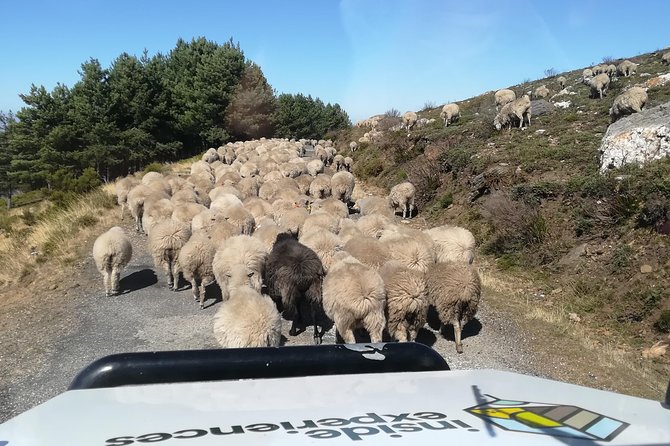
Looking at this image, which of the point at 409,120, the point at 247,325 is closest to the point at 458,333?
the point at 247,325

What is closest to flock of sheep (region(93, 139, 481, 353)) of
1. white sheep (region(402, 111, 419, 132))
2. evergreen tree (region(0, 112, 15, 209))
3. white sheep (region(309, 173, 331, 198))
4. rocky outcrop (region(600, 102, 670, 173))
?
white sheep (region(309, 173, 331, 198))

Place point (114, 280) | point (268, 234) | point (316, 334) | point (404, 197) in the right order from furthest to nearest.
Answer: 1. point (404, 197)
2. point (114, 280)
3. point (268, 234)
4. point (316, 334)

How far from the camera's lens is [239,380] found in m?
2.36

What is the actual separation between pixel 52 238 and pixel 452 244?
42.4 ft

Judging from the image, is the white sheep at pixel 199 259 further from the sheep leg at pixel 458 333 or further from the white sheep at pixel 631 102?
the white sheep at pixel 631 102

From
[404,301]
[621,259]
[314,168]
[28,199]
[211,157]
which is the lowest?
[621,259]

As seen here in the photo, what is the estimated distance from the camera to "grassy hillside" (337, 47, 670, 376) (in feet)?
34.7

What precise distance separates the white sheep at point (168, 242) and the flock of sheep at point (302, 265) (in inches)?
0.9

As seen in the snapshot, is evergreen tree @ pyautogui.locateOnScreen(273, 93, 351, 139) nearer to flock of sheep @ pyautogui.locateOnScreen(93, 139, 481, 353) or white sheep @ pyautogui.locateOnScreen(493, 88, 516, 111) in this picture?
white sheep @ pyautogui.locateOnScreen(493, 88, 516, 111)

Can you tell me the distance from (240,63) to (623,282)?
45820mm

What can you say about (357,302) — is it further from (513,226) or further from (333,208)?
(513,226)

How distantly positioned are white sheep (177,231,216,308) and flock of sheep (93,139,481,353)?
0.02m

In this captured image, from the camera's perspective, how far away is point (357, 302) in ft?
23.1

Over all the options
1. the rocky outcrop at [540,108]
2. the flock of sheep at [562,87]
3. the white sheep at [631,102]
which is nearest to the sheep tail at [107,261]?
the flock of sheep at [562,87]
